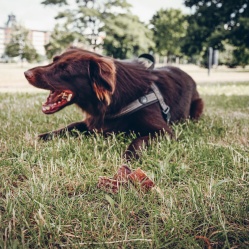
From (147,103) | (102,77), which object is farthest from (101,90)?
(147,103)

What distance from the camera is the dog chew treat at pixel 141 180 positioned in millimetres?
1823

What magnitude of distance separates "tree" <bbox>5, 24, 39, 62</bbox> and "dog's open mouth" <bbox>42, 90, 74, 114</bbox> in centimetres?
5436

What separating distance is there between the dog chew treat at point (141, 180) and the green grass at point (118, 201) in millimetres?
79

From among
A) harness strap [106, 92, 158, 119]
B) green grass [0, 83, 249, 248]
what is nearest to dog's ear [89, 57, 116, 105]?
harness strap [106, 92, 158, 119]

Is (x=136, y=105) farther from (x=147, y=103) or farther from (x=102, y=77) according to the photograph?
(x=102, y=77)

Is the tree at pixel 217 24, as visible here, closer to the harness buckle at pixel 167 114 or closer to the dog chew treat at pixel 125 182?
the harness buckle at pixel 167 114

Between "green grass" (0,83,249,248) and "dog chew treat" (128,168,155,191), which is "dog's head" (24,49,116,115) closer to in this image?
"green grass" (0,83,249,248)

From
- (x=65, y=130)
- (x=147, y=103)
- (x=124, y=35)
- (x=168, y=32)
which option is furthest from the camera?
(x=168, y=32)

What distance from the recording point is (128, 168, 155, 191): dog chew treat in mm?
1823

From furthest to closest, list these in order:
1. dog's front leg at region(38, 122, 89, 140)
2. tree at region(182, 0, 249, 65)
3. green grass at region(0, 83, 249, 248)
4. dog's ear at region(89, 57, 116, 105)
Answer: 1. tree at region(182, 0, 249, 65)
2. dog's front leg at region(38, 122, 89, 140)
3. dog's ear at region(89, 57, 116, 105)
4. green grass at region(0, 83, 249, 248)

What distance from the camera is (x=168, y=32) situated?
5172 cm

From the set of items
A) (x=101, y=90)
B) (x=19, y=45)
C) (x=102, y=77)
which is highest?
(x=19, y=45)

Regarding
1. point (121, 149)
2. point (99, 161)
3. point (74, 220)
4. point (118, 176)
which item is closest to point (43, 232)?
point (74, 220)

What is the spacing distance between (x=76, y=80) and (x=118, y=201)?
152 cm
